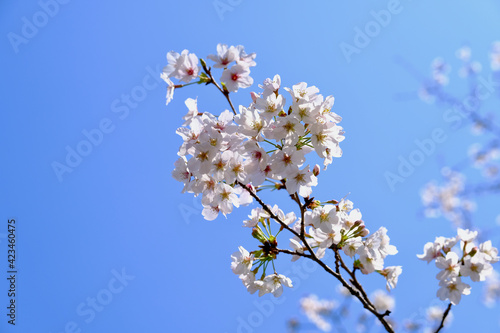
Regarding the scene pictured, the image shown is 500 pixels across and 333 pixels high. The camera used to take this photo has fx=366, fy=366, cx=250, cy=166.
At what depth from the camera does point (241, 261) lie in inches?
70.0

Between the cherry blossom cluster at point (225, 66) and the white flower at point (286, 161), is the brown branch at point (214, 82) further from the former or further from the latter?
the white flower at point (286, 161)

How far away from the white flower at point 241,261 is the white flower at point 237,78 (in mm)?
774

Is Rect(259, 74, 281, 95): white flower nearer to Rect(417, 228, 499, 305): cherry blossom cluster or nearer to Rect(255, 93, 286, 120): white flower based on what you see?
Rect(255, 93, 286, 120): white flower

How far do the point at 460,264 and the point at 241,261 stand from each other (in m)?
1.04

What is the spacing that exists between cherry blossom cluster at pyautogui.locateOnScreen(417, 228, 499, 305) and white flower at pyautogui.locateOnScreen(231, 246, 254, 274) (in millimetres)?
890

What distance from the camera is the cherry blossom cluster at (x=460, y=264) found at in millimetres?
1682

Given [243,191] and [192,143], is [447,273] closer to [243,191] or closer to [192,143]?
[243,191]

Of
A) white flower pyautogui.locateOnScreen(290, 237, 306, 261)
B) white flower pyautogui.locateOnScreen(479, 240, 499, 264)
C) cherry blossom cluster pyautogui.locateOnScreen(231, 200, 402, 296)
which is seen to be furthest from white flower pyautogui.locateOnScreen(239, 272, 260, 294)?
white flower pyautogui.locateOnScreen(479, 240, 499, 264)

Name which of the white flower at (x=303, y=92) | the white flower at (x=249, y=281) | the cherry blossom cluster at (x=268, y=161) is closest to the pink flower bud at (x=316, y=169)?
the cherry blossom cluster at (x=268, y=161)

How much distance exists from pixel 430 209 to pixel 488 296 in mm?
2469

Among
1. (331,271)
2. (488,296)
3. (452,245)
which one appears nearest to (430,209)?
(488,296)

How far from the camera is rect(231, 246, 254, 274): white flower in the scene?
176cm

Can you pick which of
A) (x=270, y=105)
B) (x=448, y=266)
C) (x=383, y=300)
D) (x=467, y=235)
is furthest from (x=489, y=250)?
(x=383, y=300)

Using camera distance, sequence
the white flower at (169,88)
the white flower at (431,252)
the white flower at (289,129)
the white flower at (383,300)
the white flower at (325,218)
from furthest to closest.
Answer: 1. the white flower at (383,300)
2. the white flower at (431,252)
3. the white flower at (169,88)
4. the white flower at (325,218)
5. the white flower at (289,129)
